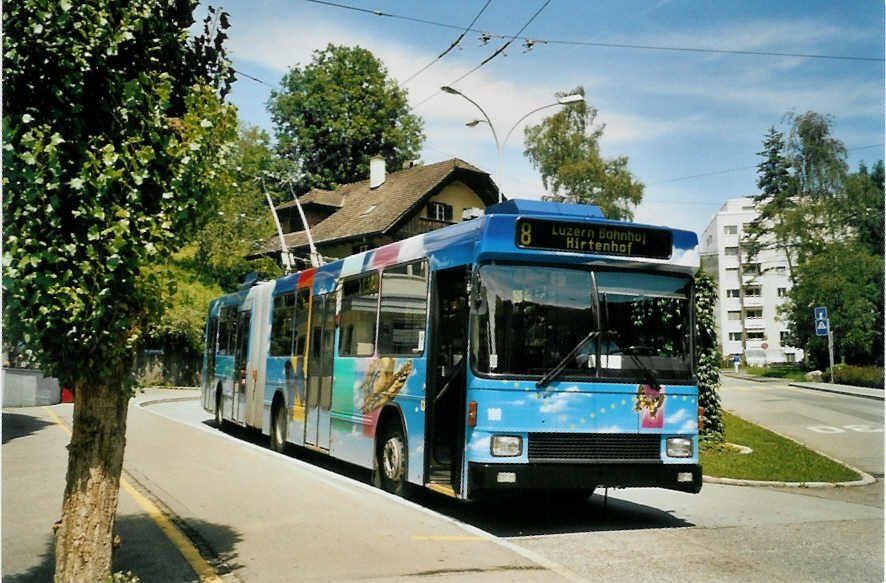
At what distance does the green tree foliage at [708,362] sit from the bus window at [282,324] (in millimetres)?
7550

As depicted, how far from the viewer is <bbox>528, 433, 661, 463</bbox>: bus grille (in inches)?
349

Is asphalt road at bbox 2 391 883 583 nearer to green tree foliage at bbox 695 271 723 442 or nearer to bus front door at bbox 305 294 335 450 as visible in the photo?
bus front door at bbox 305 294 335 450

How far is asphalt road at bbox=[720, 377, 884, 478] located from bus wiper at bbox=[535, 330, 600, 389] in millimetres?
9383

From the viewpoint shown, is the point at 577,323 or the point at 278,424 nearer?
the point at 577,323

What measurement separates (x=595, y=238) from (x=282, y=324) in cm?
833

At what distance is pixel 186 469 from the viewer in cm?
1288

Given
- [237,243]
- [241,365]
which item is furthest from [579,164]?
[241,365]

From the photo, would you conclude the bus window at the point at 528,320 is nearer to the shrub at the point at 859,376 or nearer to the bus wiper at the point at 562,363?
the bus wiper at the point at 562,363

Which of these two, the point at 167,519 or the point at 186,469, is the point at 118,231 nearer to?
the point at 167,519

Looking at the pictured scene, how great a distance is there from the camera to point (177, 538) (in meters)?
8.01

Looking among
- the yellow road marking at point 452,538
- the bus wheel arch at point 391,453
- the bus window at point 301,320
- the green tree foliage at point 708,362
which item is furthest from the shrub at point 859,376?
the yellow road marking at point 452,538

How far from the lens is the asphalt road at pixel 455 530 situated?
7109 mm

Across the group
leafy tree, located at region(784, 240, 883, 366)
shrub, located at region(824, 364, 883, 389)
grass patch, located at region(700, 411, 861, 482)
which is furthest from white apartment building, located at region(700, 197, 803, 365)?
grass patch, located at region(700, 411, 861, 482)

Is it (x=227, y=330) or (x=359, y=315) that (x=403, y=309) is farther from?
(x=227, y=330)
